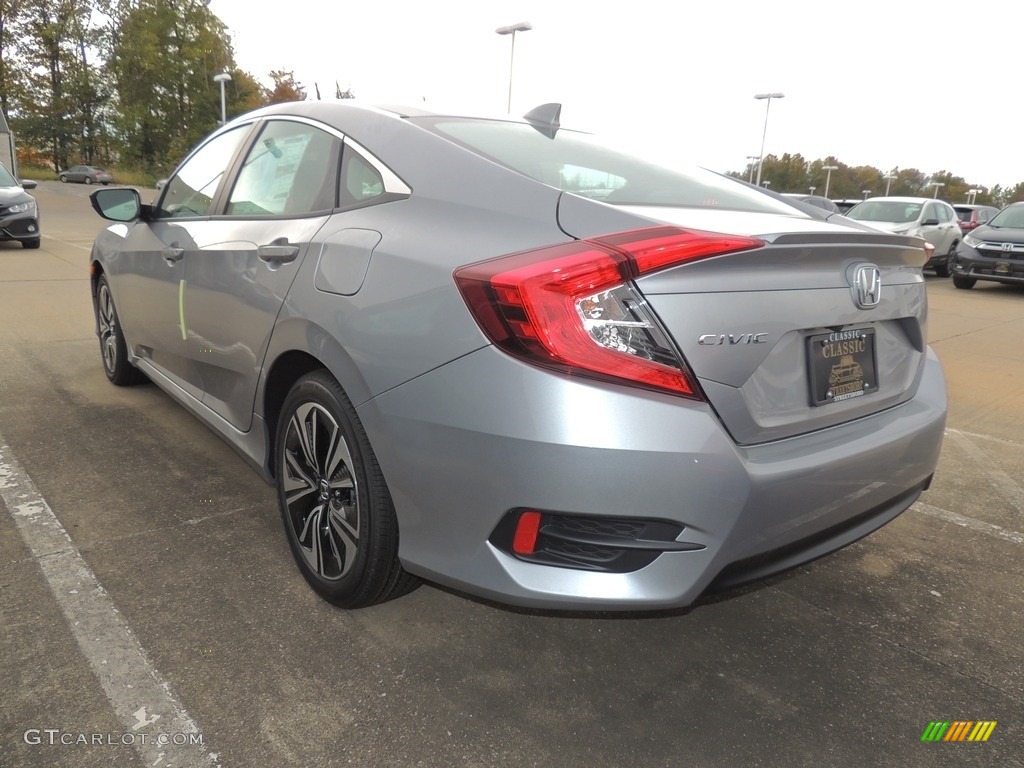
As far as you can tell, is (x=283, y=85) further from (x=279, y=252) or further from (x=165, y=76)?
(x=279, y=252)

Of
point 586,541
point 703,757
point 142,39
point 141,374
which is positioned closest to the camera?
point 586,541

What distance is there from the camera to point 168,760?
1771 millimetres

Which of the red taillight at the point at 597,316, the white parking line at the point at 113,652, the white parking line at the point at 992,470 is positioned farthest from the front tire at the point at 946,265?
the white parking line at the point at 113,652

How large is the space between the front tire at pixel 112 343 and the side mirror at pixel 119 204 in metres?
0.66

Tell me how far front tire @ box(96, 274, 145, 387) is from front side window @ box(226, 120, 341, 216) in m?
1.87

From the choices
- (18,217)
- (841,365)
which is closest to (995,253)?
(841,365)

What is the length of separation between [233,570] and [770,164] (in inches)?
3951

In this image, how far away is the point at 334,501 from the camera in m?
2.33

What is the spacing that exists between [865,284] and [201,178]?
2.82 meters

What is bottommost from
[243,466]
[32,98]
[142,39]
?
[243,466]

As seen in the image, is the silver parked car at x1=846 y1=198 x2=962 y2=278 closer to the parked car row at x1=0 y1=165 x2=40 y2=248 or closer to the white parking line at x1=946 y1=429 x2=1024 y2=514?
the white parking line at x1=946 y1=429 x2=1024 y2=514

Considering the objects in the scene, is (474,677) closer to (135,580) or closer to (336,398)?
(336,398)

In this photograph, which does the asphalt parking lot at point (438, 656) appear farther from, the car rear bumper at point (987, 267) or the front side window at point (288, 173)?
the car rear bumper at point (987, 267)

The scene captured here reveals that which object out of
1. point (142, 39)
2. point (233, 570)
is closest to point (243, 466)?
point (233, 570)
